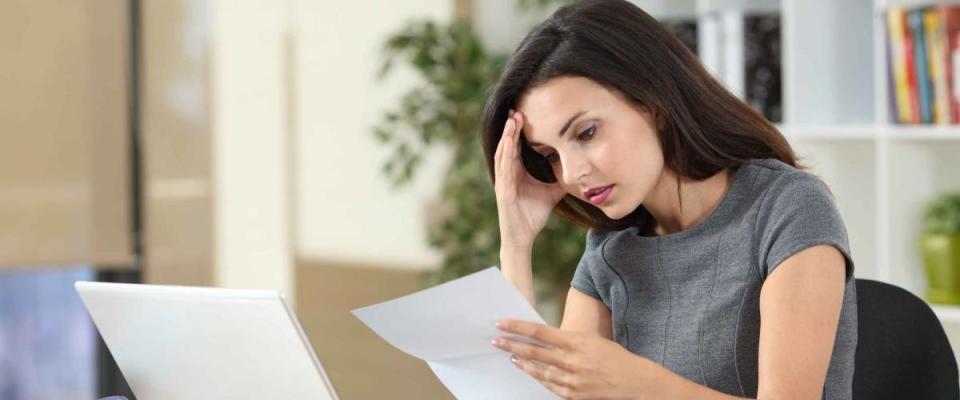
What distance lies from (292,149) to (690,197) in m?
2.14

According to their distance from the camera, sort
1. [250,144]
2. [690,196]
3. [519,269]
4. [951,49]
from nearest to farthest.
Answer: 1. [690,196]
2. [519,269]
3. [951,49]
4. [250,144]

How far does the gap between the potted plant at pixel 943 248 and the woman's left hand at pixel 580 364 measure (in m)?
1.61

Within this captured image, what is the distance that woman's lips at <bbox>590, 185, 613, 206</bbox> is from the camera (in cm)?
149

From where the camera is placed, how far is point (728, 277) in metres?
1.52

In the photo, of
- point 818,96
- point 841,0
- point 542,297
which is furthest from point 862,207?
point 542,297

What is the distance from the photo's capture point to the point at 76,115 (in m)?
3.33

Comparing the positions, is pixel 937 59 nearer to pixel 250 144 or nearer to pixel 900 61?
pixel 900 61

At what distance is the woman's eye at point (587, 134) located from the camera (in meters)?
1.47

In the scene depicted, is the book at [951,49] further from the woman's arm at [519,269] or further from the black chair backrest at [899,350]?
the woman's arm at [519,269]

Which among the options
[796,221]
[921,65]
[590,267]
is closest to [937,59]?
[921,65]

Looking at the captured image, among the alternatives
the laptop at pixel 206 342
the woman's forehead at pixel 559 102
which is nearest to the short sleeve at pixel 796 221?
the woman's forehead at pixel 559 102

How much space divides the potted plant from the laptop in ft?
6.07

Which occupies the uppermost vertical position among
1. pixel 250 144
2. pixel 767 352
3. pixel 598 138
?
pixel 598 138

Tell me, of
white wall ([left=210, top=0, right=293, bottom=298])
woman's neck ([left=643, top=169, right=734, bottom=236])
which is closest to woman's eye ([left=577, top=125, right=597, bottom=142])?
woman's neck ([left=643, top=169, right=734, bottom=236])
